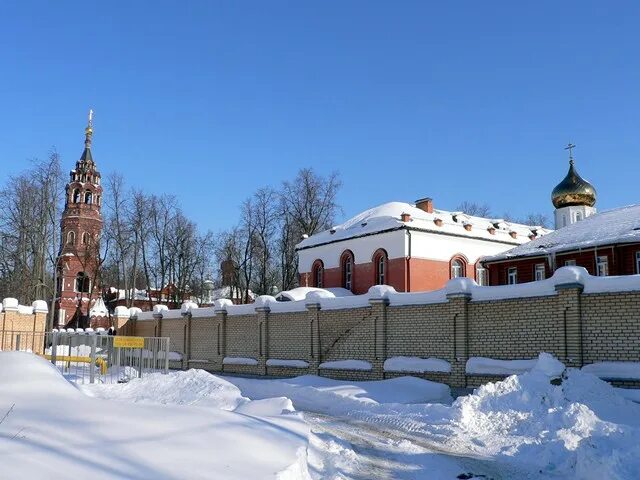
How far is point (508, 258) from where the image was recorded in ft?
93.9

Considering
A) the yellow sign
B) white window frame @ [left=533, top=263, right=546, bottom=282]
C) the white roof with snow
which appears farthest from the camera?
the white roof with snow

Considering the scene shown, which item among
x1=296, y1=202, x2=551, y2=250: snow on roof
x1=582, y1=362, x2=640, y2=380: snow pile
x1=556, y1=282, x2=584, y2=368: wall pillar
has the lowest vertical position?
x1=582, y1=362, x2=640, y2=380: snow pile

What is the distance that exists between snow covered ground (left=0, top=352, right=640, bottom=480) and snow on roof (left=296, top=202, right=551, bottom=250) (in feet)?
62.9

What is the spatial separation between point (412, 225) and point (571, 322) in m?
19.4

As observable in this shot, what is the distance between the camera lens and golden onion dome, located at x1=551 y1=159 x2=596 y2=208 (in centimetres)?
3531

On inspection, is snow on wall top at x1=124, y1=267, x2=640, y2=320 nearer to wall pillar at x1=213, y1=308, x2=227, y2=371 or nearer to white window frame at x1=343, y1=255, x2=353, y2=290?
wall pillar at x1=213, y1=308, x2=227, y2=371

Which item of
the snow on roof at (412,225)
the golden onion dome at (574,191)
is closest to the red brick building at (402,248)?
the snow on roof at (412,225)

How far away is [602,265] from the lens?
2536 centimetres

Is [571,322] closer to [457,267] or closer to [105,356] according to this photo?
[105,356]

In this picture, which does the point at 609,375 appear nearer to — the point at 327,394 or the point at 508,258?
the point at 327,394

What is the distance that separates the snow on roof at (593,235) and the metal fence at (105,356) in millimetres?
17118

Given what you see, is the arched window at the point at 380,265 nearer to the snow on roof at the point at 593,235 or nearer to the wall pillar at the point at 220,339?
the snow on roof at the point at 593,235

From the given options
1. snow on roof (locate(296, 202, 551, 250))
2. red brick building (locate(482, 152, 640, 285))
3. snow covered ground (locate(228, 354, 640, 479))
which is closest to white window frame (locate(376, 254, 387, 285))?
snow on roof (locate(296, 202, 551, 250))

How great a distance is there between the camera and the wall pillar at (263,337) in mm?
21997
